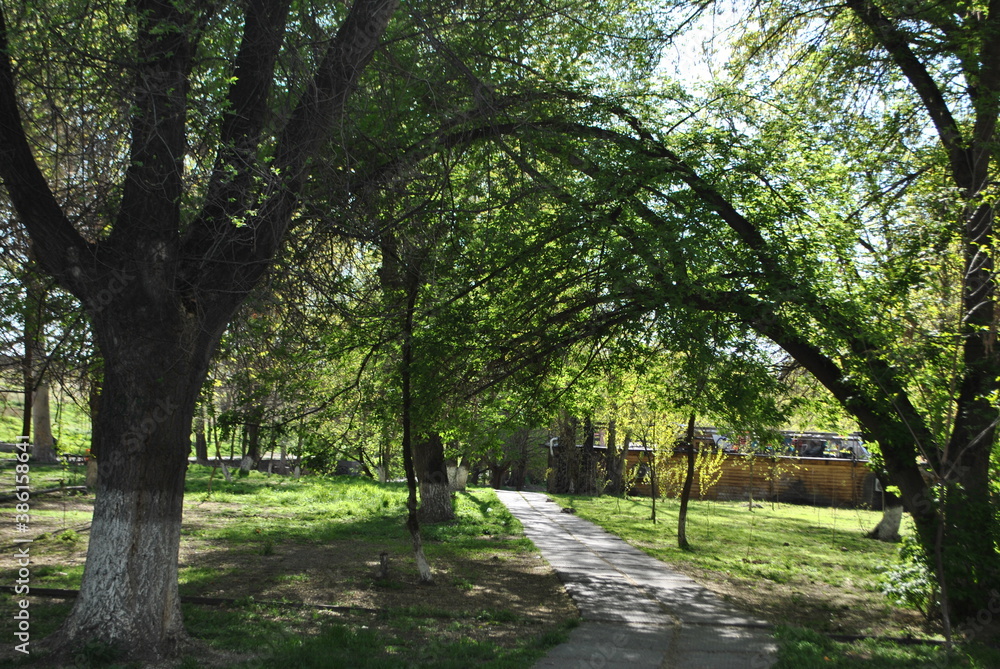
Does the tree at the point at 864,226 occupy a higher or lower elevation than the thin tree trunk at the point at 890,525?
higher

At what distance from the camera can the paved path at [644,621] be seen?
269 inches

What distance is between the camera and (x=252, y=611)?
8.05 meters

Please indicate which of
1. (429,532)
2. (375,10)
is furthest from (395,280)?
(429,532)

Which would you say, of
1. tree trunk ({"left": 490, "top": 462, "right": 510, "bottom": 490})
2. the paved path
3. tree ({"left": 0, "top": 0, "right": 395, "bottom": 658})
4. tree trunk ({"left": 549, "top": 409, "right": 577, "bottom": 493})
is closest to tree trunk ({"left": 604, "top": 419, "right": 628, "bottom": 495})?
tree trunk ({"left": 549, "top": 409, "right": 577, "bottom": 493})

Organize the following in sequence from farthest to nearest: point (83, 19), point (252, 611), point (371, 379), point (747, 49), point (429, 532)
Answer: point (429, 532), point (747, 49), point (371, 379), point (252, 611), point (83, 19)

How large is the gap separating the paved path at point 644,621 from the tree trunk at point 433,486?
11.0 feet

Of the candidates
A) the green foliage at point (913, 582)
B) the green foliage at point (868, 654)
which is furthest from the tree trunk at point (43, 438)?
the green foliage at point (913, 582)

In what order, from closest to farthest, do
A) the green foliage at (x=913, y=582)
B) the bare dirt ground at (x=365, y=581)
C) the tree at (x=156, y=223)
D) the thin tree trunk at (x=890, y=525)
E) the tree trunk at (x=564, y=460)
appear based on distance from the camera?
the tree at (x=156, y=223), the bare dirt ground at (x=365, y=581), the green foliage at (x=913, y=582), the thin tree trunk at (x=890, y=525), the tree trunk at (x=564, y=460)

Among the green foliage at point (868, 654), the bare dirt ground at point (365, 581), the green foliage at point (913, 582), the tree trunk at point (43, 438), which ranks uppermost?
the tree trunk at point (43, 438)

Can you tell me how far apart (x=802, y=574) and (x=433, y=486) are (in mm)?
7694

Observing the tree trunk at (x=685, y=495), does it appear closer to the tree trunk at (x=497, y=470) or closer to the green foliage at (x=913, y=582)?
the green foliage at (x=913, y=582)

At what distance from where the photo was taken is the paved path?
22.4 feet

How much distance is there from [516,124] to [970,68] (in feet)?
19.0

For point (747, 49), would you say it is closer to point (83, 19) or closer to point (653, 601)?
point (653, 601)
